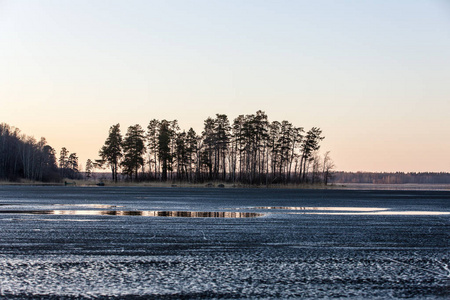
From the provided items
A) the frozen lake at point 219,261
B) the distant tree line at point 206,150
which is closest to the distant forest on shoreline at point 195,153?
the distant tree line at point 206,150

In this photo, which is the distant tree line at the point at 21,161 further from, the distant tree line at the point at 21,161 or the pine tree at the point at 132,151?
the pine tree at the point at 132,151

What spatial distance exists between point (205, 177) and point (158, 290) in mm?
100792

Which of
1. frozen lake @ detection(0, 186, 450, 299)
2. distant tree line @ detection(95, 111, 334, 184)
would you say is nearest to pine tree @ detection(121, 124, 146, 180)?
distant tree line @ detection(95, 111, 334, 184)

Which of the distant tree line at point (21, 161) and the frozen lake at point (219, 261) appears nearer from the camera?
the frozen lake at point (219, 261)

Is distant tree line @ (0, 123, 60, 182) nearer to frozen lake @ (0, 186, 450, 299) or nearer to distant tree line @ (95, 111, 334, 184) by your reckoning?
distant tree line @ (95, 111, 334, 184)

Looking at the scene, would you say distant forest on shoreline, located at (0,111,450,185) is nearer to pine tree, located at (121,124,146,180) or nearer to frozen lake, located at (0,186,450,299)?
pine tree, located at (121,124,146,180)

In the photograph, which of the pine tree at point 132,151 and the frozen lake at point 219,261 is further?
the pine tree at point 132,151

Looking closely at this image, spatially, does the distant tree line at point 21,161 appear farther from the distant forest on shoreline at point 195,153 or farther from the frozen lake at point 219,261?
the frozen lake at point 219,261

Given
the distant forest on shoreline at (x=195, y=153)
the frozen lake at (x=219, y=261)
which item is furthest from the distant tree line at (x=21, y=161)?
Answer: the frozen lake at (x=219, y=261)

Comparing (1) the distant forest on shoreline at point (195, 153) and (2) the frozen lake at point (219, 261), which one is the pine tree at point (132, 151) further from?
(2) the frozen lake at point (219, 261)

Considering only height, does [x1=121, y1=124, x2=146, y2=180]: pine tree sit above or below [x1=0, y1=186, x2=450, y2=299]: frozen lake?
above

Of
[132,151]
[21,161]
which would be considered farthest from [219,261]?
[21,161]

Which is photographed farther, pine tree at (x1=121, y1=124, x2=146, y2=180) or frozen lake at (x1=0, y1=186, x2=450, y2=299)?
pine tree at (x1=121, y1=124, x2=146, y2=180)

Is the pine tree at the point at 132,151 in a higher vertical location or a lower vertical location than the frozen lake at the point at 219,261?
higher
